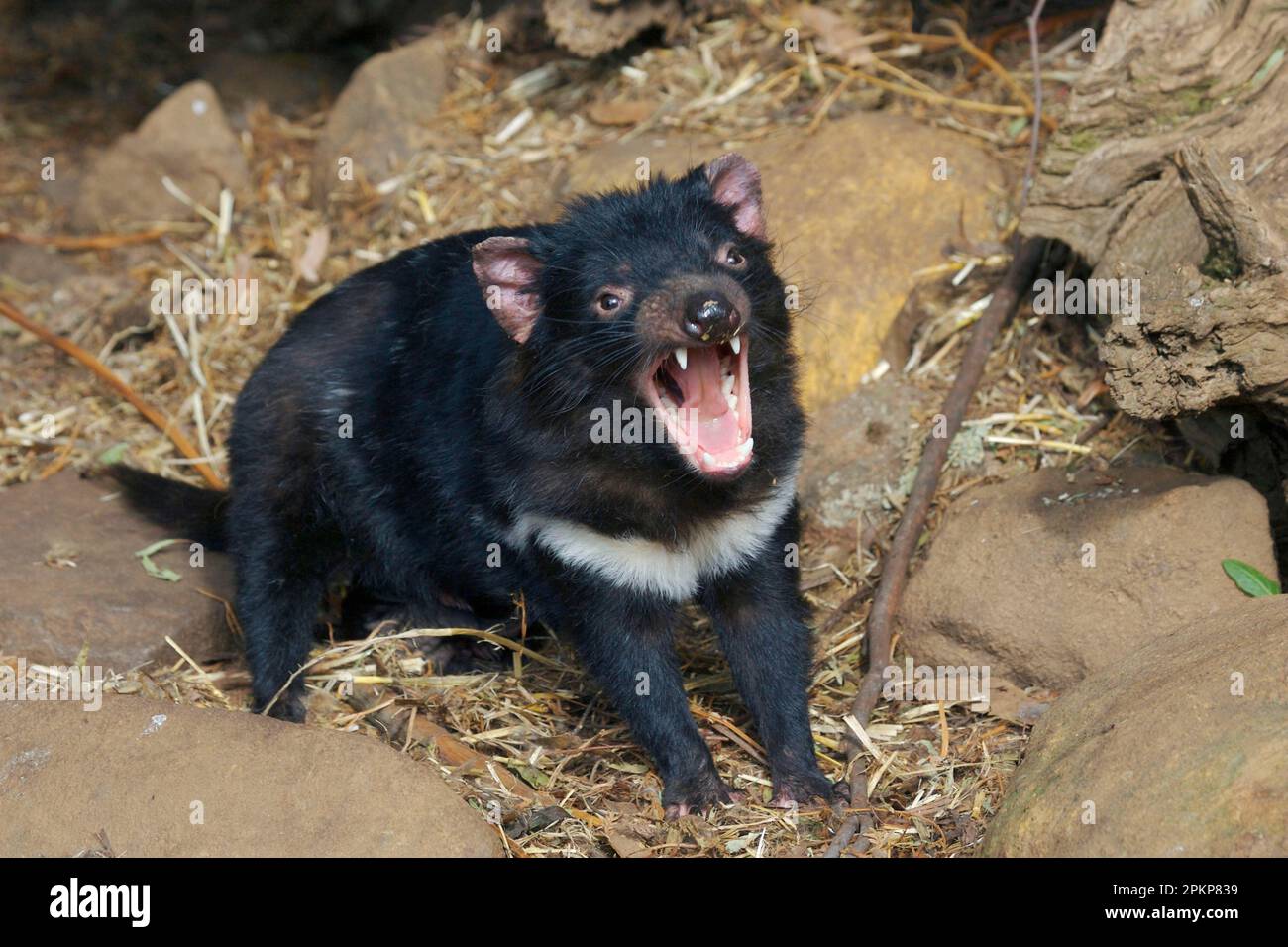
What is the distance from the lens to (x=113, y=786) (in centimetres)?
400

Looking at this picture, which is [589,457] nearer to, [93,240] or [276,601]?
[276,601]

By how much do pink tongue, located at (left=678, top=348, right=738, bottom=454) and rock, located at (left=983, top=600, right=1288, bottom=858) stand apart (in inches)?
48.4

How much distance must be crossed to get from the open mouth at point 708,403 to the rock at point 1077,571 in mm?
1169

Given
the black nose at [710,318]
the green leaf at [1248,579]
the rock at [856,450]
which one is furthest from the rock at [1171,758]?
the rock at [856,450]

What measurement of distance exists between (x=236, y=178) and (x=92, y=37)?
268 centimetres

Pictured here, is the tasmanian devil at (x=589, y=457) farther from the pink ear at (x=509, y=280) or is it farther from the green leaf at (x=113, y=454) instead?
the green leaf at (x=113, y=454)

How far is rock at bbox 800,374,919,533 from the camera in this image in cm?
568

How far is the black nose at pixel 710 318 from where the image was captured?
3865 millimetres

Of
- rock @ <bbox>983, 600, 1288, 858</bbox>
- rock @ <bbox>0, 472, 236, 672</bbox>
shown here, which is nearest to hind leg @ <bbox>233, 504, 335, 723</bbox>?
rock @ <bbox>0, 472, 236, 672</bbox>

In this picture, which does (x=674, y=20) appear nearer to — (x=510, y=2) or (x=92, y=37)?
(x=510, y=2)

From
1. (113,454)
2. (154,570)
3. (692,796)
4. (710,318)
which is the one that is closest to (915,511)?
(692,796)

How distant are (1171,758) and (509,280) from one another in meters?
2.22

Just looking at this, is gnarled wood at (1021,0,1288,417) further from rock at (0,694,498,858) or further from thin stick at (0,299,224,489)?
thin stick at (0,299,224,489)

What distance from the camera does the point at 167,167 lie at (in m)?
7.89
